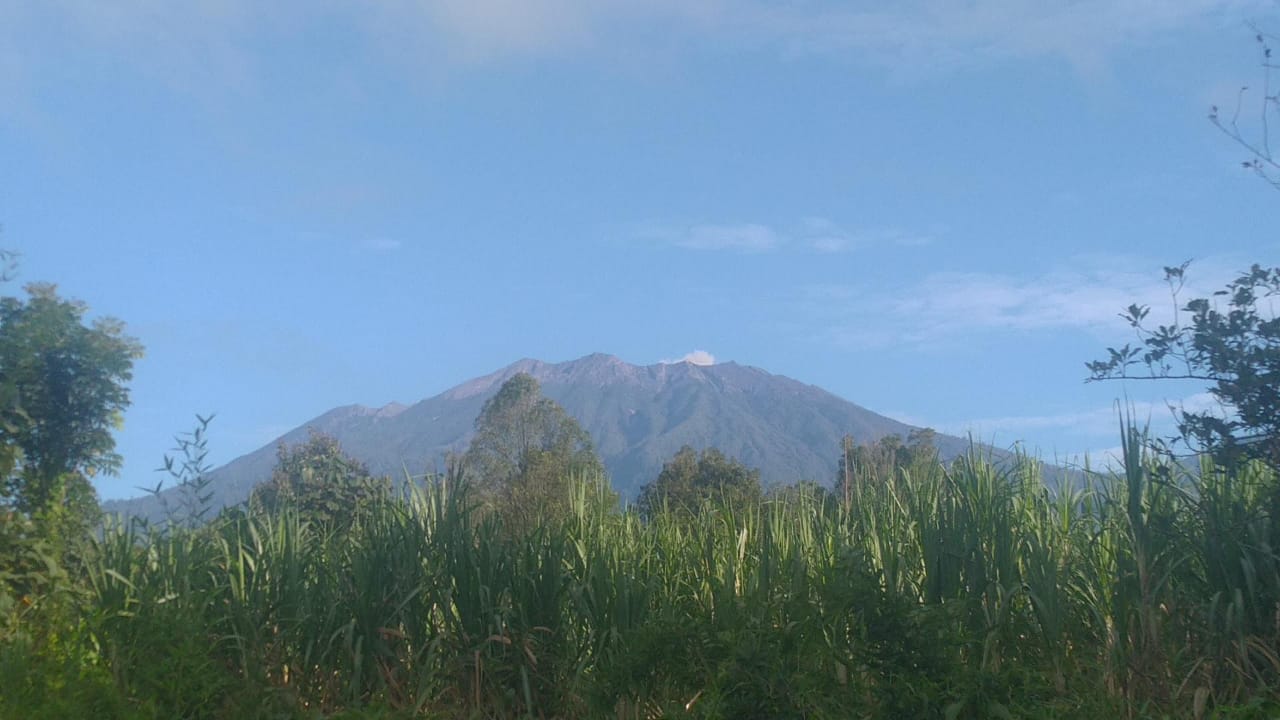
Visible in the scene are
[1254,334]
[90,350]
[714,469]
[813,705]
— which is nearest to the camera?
[813,705]

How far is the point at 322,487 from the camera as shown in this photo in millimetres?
12914

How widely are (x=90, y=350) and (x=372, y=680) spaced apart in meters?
5.10

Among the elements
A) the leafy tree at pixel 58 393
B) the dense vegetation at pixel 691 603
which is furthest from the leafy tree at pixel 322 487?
the leafy tree at pixel 58 393

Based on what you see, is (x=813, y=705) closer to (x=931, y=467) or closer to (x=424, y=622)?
(x=424, y=622)

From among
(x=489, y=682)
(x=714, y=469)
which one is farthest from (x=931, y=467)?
(x=714, y=469)

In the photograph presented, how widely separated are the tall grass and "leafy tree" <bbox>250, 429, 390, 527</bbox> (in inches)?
11.7

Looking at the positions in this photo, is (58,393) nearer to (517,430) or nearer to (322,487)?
(322,487)

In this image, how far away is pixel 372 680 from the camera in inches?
214

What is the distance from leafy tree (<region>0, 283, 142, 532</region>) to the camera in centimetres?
766

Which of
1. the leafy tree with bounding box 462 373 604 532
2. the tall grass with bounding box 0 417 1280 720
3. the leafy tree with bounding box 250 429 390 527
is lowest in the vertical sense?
the tall grass with bounding box 0 417 1280 720

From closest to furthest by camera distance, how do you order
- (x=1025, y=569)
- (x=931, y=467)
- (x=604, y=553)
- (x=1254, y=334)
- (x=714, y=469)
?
(x=1254, y=334), (x=1025, y=569), (x=604, y=553), (x=931, y=467), (x=714, y=469)

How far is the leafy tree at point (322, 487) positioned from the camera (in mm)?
6660

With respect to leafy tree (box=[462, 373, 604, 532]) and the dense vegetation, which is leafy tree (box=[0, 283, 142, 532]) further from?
leafy tree (box=[462, 373, 604, 532])

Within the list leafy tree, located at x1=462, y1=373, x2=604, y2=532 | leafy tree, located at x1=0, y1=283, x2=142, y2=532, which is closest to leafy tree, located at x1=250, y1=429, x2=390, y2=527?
leafy tree, located at x1=0, y1=283, x2=142, y2=532
